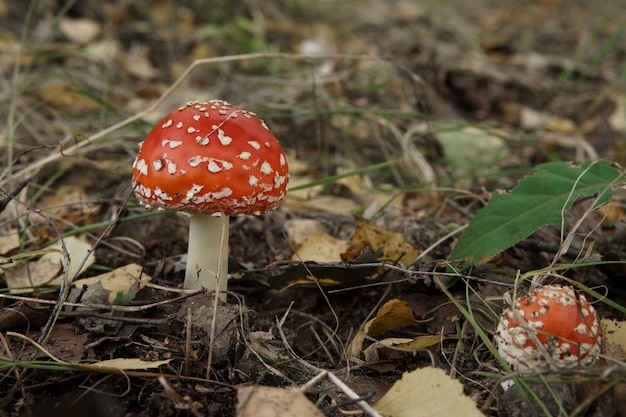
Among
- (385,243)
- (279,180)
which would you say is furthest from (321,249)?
(279,180)

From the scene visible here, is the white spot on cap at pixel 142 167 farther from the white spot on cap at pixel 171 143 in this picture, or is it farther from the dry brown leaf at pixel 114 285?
the dry brown leaf at pixel 114 285

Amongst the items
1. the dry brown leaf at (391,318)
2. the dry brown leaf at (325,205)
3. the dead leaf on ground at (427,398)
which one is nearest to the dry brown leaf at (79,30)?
the dry brown leaf at (325,205)

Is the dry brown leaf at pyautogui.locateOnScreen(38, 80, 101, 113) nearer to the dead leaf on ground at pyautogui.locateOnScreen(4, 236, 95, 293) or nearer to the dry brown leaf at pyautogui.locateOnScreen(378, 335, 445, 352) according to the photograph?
the dead leaf on ground at pyautogui.locateOnScreen(4, 236, 95, 293)

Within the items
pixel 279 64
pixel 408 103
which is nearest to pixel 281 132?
pixel 408 103

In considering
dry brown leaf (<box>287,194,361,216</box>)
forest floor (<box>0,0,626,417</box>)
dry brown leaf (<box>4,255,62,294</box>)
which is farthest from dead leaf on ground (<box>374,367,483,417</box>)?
dry brown leaf (<box>287,194,361,216</box>)

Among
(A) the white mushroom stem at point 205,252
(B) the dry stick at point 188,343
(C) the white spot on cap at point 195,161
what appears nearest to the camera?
(B) the dry stick at point 188,343
